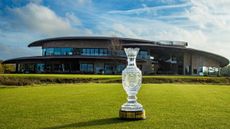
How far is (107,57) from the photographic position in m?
50.7

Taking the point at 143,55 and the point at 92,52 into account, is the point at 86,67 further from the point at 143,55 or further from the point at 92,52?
the point at 143,55

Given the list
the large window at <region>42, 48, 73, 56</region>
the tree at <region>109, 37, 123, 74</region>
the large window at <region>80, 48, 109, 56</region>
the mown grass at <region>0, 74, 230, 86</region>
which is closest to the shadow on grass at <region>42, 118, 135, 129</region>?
the mown grass at <region>0, 74, 230, 86</region>

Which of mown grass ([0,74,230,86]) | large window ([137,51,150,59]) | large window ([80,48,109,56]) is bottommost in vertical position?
mown grass ([0,74,230,86])

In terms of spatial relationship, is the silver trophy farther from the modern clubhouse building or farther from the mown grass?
the modern clubhouse building

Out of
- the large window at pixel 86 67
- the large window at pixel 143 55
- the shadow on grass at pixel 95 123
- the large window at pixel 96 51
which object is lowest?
the shadow on grass at pixel 95 123

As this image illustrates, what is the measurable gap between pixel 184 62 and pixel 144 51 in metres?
8.32

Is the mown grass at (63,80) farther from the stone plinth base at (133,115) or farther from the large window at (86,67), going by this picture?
the large window at (86,67)

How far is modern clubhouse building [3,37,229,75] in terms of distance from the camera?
52188mm

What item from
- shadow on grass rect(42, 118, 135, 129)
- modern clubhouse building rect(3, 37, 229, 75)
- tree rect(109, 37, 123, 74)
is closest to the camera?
shadow on grass rect(42, 118, 135, 129)

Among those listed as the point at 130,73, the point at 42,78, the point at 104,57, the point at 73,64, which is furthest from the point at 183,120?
the point at 73,64

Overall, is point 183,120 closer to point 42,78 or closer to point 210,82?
point 42,78

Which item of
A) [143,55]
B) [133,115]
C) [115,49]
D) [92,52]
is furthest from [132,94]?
[92,52]

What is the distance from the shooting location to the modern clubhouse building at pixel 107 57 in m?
52.2

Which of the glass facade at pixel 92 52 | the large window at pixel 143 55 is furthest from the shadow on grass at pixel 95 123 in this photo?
the large window at pixel 143 55
